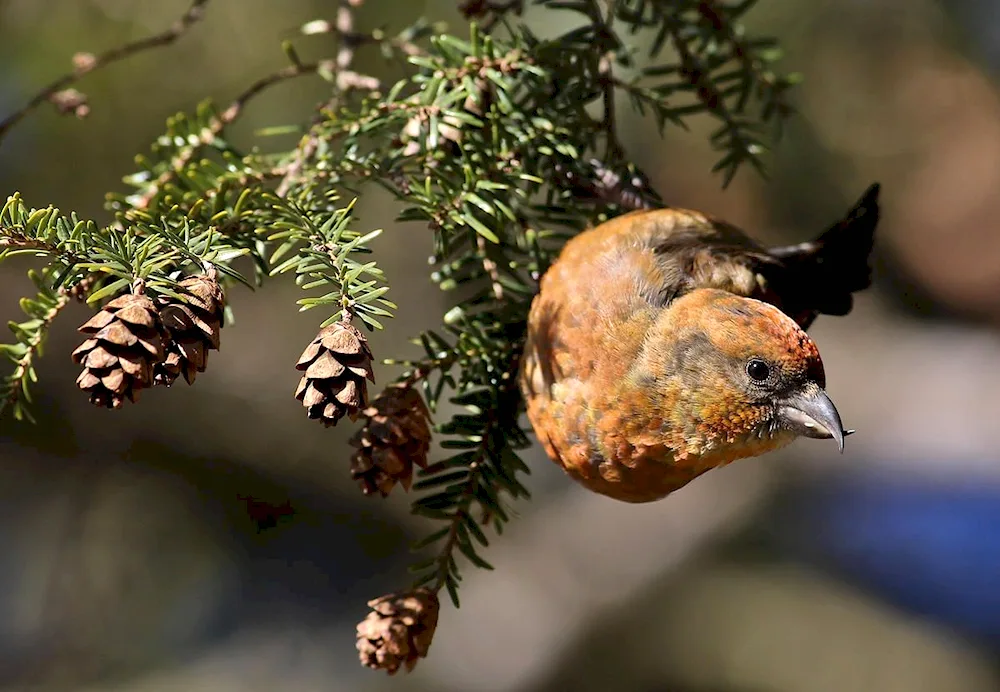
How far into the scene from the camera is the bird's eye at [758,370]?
3.16 feet

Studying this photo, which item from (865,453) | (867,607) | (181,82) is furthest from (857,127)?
(181,82)

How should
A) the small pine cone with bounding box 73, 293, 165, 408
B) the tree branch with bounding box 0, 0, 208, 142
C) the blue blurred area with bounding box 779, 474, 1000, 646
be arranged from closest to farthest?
the small pine cone with bounding box 73, 293, 165, 408 → the tree branch with bounding box 0, 0, 208, 142 → the blue blurred area with bounding box 779, 474, 1000, 646

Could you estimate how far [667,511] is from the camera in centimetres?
299

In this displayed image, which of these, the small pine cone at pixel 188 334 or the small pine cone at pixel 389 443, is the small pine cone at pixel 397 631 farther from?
the small pine cone at pixel 188 334

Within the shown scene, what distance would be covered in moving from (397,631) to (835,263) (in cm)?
74

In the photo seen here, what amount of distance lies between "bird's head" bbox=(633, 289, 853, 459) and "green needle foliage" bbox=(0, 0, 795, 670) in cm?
17

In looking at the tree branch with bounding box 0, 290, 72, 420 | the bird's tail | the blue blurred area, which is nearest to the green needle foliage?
the tree branch with bounding box 0, 290, 72, 420

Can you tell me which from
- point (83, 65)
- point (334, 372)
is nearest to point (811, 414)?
point (334, 372)

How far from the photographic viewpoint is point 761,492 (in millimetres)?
3070

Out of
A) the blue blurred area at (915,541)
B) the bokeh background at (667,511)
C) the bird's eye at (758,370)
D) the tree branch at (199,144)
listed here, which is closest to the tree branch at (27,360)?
the tree branch at (199,144)

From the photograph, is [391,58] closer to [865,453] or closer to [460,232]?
[460,232]

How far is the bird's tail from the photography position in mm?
1166

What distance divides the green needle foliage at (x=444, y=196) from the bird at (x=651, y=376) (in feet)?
0.17

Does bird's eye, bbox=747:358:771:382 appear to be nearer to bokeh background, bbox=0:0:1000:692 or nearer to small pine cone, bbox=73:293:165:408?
small pine cone, bbox=73:293:165:408
